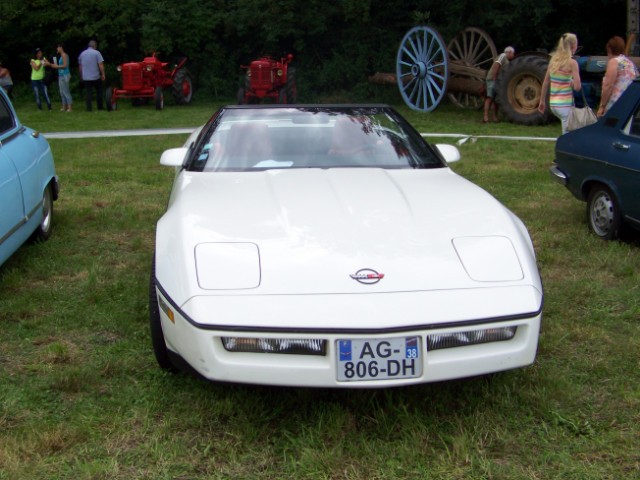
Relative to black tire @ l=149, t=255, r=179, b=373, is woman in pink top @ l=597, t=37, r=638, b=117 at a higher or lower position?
higher

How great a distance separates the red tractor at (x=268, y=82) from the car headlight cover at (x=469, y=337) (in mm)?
15970

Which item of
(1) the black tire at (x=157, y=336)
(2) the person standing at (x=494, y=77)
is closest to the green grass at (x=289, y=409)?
(1) the black tire at (x=157, y=336)

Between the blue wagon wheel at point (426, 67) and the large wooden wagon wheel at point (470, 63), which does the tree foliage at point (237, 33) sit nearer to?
the large wooden wagon wheel at point (470, 63)

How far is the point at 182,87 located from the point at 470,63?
24.3ft

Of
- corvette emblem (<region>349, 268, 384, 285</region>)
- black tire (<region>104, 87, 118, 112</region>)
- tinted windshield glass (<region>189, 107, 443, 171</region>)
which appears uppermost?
tinted windshield glass (<region>189, 107, 443, 171</region>)

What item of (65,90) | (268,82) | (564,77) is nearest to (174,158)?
(564,77)

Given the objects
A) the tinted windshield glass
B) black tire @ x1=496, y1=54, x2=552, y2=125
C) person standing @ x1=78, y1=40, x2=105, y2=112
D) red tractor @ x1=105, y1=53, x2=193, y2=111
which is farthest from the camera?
red tractor @ x1=105, y1=53, x2=193, y2=111

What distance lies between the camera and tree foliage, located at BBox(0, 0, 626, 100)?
1967 cm

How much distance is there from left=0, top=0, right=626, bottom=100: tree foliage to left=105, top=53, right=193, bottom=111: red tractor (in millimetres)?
1703

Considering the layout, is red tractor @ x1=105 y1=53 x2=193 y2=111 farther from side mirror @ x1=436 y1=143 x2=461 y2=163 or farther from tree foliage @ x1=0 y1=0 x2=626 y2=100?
side mirror @ x1=436 y1=143 x2=461 y2=163

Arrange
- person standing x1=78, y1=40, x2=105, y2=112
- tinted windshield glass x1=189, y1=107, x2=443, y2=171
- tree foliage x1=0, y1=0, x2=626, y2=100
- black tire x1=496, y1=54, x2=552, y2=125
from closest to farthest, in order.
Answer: tinted windshield glass x1=189, y1=107, x2=443, y2=171 < black tire x1=496, y1=54, x2=552, y2=125 < person standing x1=78, y1=40, x2=105, y2=112 < tree foliage x1=0, y1=0, x2=626, y2=100

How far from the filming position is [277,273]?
9.55 ft

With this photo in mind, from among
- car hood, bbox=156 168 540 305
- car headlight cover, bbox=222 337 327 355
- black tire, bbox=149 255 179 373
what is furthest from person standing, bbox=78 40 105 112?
car headlight cover, bbox=222 337 327 355

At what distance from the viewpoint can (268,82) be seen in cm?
1827
